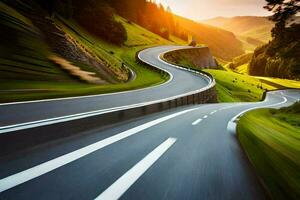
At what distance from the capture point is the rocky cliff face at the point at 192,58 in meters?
87.0

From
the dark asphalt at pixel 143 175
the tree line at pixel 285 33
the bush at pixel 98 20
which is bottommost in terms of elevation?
the dark asphalt at pixel 143 175

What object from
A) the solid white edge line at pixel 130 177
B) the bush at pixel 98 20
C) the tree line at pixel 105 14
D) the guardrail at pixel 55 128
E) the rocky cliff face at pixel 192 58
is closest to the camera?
the solid white edge line at pixel 130 177

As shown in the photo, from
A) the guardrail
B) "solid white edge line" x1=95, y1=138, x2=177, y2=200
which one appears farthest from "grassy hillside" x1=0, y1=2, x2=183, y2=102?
"solid white edge line" x1=95, y1=138, x2=177, y2=200

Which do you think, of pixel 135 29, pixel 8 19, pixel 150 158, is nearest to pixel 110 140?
pixel 150 158

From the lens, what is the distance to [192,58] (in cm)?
9712

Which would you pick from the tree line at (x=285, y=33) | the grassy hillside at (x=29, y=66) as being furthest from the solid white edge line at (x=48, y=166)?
the grassy hillside at (x=29, y=66)

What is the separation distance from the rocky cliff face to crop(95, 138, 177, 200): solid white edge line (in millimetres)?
76130

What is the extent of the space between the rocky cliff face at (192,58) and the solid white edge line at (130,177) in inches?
2997

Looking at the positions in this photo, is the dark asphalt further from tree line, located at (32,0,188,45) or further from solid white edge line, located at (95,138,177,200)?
tree line, located at (32,0,188,45)

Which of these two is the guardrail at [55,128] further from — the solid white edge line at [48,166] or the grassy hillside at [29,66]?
the grassy hillside at [29,66]

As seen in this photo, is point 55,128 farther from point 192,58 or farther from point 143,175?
point 192,58

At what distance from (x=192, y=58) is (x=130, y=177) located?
94.0m

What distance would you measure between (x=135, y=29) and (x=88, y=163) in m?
109

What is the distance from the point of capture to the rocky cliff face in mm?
87000
